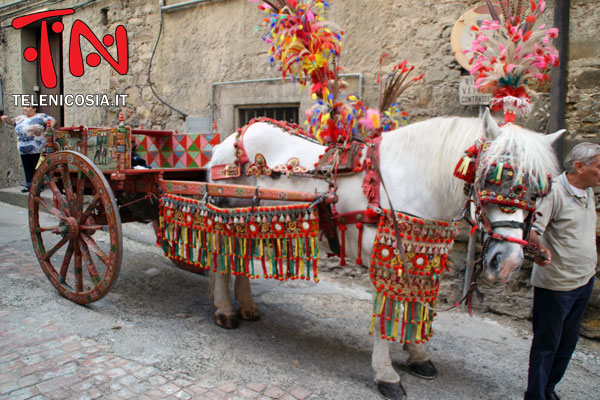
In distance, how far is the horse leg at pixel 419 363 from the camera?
10.2ft

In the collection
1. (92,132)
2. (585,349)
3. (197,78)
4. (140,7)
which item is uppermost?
(140,7)

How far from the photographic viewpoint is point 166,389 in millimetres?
2713

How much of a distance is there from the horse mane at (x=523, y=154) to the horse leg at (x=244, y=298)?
2479 mm

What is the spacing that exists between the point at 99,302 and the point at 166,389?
1.70m

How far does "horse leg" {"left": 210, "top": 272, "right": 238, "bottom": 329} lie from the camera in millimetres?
3787

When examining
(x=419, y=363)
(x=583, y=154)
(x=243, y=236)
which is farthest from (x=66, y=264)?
(x=583, y=154)

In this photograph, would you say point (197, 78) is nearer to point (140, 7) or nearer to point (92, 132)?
point (140, 7)

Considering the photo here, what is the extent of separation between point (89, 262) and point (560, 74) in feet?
14.5

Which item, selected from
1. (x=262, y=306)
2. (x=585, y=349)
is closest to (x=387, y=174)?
(x=262, y=306)

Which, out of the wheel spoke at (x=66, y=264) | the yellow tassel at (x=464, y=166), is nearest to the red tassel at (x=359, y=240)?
the yellow tassel at (x=464, y=166)

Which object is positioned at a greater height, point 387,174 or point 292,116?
point 292,116

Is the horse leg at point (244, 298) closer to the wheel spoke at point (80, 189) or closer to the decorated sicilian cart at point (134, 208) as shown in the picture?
the decorated sicilian cart at point (134, 208)

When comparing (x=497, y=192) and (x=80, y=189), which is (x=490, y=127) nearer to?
(x=497, y=192)

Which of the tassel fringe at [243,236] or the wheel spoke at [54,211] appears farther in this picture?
the wheel spoke at [54,211]
